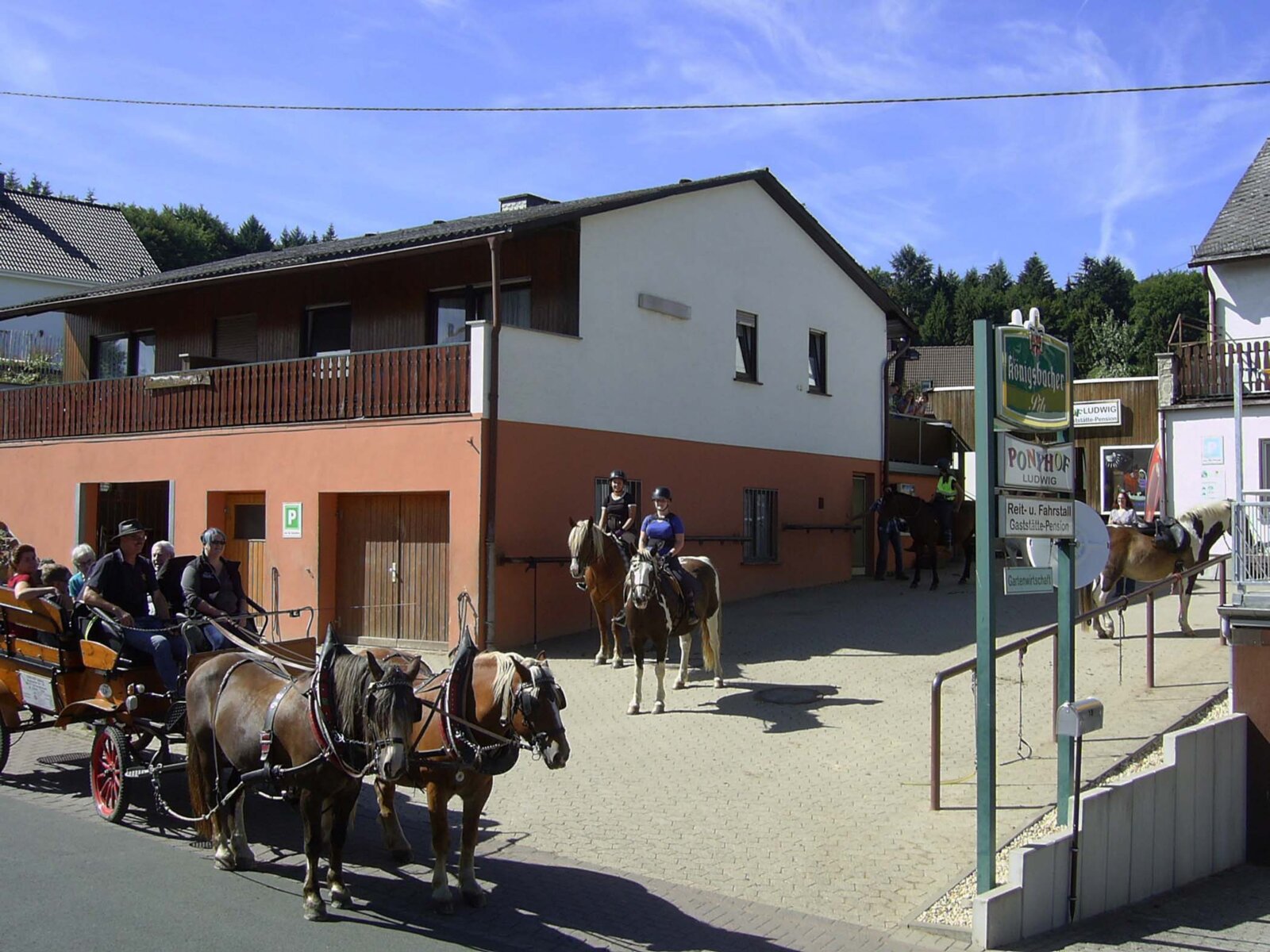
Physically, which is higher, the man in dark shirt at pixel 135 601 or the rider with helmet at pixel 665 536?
the rider with helmet at pixel 665 536

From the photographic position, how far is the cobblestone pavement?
7109mm

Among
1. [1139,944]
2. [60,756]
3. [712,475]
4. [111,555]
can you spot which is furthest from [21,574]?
[712,475]

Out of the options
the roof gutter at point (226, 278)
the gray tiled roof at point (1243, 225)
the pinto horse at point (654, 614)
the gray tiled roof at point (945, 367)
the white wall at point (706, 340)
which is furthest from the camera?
the gray tiled roof at point (945, 367)

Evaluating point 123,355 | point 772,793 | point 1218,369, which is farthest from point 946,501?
point 123,355

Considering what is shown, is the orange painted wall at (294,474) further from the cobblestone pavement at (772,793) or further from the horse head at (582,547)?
the cobblestone pavement at (772,793)

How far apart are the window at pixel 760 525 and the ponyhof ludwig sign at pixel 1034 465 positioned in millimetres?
13741

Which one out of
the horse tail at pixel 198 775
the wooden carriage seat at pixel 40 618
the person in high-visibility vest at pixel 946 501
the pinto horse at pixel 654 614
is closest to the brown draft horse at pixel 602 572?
the pinto horse at pixel 654 614

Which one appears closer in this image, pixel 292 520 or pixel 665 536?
pixel 665 536

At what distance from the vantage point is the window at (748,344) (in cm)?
2233

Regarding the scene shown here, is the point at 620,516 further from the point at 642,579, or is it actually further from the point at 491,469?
the point at 642,579

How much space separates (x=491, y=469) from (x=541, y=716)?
9.75 m

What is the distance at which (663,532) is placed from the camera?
14.2 metres

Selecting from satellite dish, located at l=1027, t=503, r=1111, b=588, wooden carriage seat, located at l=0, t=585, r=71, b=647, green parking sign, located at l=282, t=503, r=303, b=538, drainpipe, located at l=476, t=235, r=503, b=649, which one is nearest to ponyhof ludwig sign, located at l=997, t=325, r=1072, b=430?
satellite dish, located at l=1027, t=503, r=1111, b=588

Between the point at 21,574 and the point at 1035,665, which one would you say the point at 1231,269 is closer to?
the point at 1035,665
